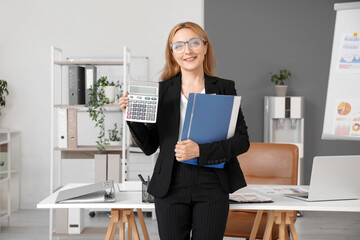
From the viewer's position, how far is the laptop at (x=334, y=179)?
198 cm

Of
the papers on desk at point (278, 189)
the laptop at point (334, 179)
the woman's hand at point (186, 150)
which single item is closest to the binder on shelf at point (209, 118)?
the woman's hand at point (186, 150)

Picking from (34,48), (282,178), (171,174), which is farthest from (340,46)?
(34,48)

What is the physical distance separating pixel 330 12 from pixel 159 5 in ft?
6.88

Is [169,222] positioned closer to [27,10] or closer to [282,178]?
[282,178]

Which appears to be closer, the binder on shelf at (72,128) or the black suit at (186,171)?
the black suit at (186,171)

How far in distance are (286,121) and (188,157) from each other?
12.2 feet

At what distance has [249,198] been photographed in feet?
6.70

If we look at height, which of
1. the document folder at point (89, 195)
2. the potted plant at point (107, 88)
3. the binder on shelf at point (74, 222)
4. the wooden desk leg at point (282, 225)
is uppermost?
the potted plant at point (107, 88)

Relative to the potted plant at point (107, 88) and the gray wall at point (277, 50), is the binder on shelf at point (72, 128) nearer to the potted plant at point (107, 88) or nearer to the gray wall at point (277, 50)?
the potted plant at point (107, 88)

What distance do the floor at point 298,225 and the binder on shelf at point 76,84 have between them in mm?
1259

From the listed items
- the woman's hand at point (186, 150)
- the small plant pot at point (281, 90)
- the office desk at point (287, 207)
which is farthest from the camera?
the small plant pot at point (281, 90)

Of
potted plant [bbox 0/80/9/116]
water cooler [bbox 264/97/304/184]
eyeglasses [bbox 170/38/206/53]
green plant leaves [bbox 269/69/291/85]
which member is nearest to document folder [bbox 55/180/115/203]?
eyeglasses [bbox 170/38/206/53]

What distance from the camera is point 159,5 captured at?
17.0ft

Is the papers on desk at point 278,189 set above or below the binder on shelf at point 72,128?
below
